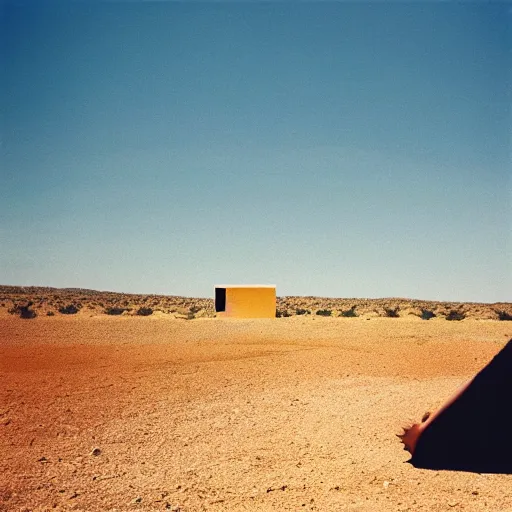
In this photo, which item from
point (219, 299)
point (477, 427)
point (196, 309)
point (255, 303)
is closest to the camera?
point (477, 427)

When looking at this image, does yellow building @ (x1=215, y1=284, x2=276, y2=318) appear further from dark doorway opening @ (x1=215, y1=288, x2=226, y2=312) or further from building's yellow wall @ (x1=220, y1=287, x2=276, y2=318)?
dark doorway opening @ (x1=215, y1=288, x2=226, y2=312)

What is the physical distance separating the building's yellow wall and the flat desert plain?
11430 mm

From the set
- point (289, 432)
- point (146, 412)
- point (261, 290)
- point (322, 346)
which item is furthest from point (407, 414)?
point (261, 290)

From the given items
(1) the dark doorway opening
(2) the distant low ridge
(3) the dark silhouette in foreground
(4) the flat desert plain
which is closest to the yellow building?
(1) the dark doorway opening

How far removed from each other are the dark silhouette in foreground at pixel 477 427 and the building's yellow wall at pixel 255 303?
883 inches

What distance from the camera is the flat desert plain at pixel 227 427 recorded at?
5.51 meters

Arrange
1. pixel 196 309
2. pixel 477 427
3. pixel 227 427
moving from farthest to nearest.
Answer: pixel 196 309, pixel 227 427, pixel 477 427

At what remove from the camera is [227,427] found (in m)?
8.06

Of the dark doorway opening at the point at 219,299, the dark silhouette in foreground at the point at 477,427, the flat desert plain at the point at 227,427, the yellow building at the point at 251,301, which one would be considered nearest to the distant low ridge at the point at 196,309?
the dark doorway opening at the point at 219,299

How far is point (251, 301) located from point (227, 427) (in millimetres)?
20798

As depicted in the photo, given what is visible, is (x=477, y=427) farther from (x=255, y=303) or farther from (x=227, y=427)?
(x=255, y=303)

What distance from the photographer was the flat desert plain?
5508 millimetres

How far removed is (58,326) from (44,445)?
16632 millimetres

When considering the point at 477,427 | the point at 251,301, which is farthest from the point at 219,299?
the point at 477,427
